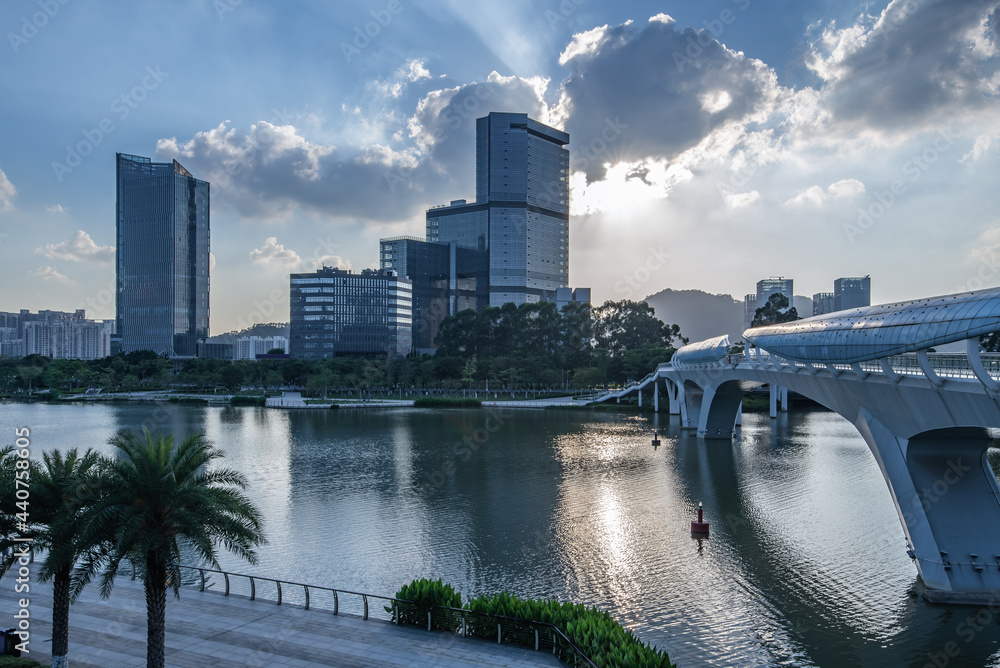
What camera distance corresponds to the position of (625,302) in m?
151

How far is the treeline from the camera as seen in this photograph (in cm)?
12738

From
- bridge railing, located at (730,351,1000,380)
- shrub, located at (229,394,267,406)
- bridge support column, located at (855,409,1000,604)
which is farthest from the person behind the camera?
shrub, located at (229,394,267,406)

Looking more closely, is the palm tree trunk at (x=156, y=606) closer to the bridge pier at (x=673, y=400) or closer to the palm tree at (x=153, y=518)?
the palm tree at (x=153, y=518)

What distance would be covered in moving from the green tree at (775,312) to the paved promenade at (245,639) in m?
111

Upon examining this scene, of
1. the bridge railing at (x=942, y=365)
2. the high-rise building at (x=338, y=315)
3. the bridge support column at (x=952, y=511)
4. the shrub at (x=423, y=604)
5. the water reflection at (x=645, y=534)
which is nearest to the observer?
the shrub at (x=423, y=604)

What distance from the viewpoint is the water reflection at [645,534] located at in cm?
2139

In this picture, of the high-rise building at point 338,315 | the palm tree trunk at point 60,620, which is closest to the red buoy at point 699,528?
the palm tree trunk at point 60,620

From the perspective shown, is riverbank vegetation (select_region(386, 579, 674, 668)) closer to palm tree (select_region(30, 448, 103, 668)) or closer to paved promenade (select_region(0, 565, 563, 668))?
paved promenade (select_region(0, 565, 563, 668))

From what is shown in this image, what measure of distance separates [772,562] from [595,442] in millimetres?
38228

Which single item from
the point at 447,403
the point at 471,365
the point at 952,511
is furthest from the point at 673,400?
the point at 952,511

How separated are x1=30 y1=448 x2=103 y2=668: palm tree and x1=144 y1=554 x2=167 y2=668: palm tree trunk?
1.48 meters

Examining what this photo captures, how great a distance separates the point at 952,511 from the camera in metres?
23.5

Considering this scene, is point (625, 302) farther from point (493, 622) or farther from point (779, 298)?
point (493, 622)

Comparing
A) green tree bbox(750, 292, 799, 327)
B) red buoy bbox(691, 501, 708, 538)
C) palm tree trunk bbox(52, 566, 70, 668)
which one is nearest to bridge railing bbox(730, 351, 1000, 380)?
red buoy bbox(691, 501, 708, 538)
